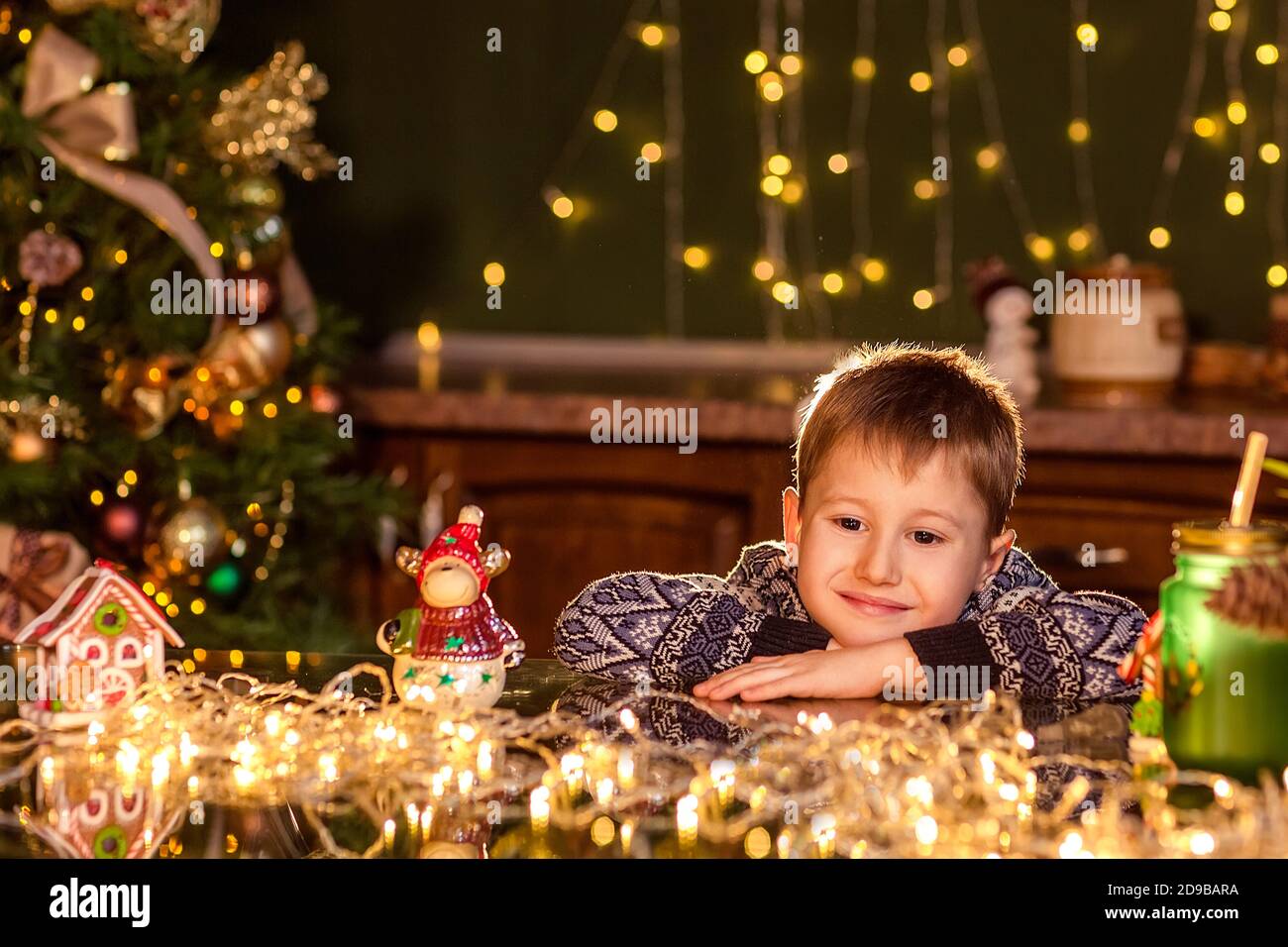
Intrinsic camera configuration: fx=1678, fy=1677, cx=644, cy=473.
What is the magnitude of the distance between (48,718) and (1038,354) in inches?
83.4

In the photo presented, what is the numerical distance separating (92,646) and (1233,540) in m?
0.65

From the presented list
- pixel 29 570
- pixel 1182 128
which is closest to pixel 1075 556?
pixel 1182 128

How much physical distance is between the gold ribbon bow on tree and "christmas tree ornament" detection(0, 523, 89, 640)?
41 centimetres

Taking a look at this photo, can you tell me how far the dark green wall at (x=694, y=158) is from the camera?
9.07 feet

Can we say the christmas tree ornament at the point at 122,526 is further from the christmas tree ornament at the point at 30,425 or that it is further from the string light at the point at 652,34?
the string light at the point at 652,34

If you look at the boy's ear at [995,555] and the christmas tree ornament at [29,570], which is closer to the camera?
the boy's ear at [995,555]

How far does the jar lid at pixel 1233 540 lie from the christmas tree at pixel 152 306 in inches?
60.3

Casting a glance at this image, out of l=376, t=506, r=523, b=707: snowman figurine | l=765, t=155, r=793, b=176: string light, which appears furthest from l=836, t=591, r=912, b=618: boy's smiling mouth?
l=765, t=155, r=793, b=176: string light

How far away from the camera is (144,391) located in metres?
2.13

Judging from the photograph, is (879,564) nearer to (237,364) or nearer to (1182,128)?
(237,364)

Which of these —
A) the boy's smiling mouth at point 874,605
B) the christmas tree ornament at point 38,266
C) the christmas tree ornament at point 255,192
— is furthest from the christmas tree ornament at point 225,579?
the boy's smiling mouth at point 874,605

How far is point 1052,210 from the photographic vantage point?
111 inches
